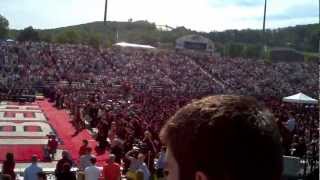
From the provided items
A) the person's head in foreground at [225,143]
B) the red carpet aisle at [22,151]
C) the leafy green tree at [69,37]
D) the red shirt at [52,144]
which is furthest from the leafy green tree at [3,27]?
the person's head in foreground at [225,143]

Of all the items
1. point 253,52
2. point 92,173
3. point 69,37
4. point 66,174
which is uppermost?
point 69,37

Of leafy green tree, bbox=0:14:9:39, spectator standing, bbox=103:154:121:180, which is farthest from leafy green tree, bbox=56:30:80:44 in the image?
spectator standing, bbox=103:154:121:180

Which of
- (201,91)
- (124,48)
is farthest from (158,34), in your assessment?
(201,91)

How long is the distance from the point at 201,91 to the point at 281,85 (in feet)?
41.3

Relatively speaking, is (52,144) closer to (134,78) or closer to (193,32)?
(134,78)

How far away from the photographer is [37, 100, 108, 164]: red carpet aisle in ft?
56.5

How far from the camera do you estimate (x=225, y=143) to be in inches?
51.8

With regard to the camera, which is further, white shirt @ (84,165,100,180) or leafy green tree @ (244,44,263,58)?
leafy green tree @ (244,44,263,58)

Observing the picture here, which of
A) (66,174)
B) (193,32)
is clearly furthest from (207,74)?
(193,32)

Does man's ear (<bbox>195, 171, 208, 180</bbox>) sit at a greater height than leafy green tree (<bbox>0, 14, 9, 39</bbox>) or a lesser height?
lesser

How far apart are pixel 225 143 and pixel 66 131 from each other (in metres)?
21.2

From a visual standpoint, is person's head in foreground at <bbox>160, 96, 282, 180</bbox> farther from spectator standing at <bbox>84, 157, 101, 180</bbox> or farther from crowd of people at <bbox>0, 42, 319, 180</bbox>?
crowd of people at <bbox>0, 42, 319, 180</bbox>

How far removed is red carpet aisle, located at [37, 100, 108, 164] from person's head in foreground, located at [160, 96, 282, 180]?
13.8 meters

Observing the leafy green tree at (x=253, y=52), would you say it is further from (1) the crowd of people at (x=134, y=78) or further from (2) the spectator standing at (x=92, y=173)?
(2) the spectator standing at (x=92, y=173)
